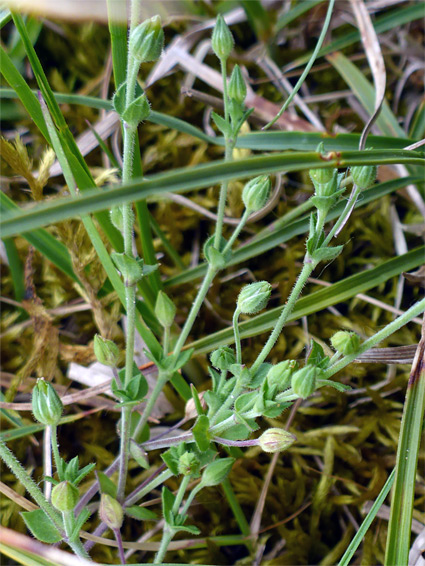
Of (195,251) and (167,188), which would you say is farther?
→ (195,251)

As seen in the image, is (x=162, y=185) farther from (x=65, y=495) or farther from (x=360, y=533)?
(x=360, y=533)

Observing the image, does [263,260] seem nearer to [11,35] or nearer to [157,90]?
[157,90]

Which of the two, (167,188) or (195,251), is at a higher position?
(167,188)

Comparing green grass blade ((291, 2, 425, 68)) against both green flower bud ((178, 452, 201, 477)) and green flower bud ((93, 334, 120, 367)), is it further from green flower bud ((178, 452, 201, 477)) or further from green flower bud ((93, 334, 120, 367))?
green flower bud ((178, 452, 201, 477))

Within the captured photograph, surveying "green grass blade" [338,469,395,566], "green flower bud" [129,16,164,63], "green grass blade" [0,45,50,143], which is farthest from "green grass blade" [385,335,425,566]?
"green grass blade" [0,45,50,143]

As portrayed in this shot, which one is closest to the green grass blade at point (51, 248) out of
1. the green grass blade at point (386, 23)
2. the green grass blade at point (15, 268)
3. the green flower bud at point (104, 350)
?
the green grass blade at point (15, 268)

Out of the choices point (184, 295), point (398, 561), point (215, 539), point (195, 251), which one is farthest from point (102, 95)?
point (398, 561)

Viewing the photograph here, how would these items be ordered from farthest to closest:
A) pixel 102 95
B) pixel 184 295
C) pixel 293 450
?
1. pixel 102 95
2. pixel 184 295
3. pixel 293 450
